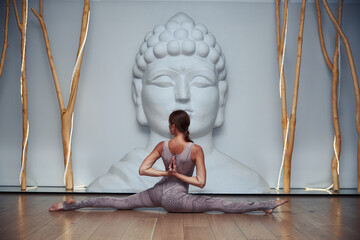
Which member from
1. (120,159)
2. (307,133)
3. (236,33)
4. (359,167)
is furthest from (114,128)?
(359,167)

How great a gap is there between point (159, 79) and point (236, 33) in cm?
114

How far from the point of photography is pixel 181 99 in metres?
4.55

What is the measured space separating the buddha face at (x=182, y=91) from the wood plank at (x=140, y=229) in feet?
5.62

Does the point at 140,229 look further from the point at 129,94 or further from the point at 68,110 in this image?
the point at 129,94

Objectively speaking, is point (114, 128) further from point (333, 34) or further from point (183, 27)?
point (333, 34)

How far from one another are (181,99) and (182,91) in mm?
72

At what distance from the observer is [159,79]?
182 inches

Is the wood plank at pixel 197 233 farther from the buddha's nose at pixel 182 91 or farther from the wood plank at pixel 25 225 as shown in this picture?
the buddha's nose at pixel 182 91

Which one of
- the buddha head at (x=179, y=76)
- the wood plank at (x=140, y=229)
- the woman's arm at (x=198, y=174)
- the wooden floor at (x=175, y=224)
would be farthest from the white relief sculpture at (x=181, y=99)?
the wood plank at (x=140, y=229)

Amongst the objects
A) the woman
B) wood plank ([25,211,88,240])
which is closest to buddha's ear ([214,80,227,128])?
the woman

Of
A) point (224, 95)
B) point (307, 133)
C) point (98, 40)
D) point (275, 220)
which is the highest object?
point (98, 40)

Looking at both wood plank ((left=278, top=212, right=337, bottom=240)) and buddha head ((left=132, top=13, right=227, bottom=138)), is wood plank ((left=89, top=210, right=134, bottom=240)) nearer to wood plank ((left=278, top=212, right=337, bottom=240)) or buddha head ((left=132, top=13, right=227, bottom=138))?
wood plank ((left=278, top=212, right=337, bottom=240))

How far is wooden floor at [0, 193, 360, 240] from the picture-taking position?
8.28 feet

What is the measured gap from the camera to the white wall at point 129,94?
17.0ft
